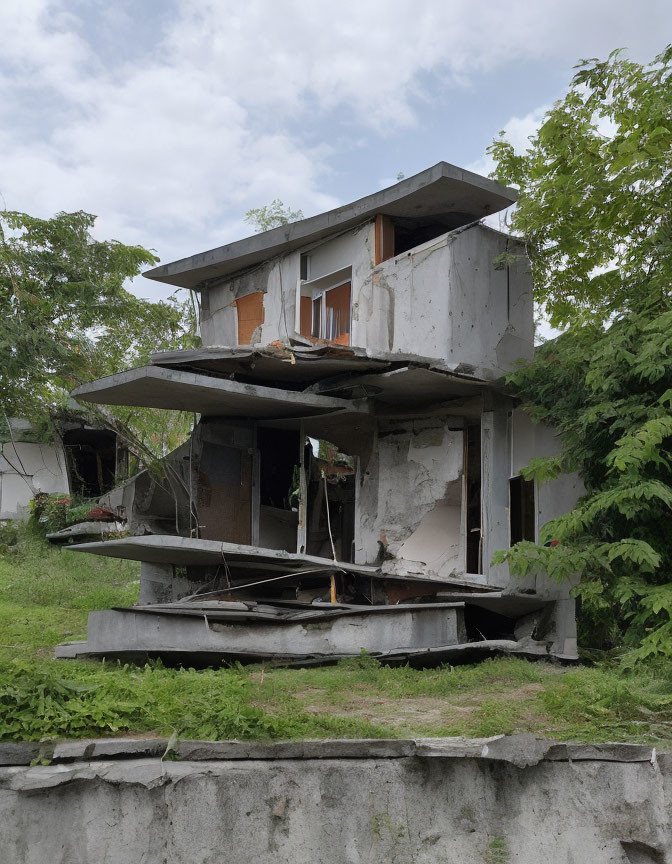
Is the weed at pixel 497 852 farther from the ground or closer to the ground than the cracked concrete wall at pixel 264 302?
closer to the ground

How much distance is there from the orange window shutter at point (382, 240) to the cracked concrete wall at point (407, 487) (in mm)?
2528

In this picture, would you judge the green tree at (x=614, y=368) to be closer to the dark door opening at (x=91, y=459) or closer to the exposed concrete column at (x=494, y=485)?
the exposed concrete column at (x=494, y=485)

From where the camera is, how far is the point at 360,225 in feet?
44.1

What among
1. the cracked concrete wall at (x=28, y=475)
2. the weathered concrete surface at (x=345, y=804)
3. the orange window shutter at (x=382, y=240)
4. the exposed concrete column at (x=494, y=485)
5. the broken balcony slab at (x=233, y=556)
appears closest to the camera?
the weathered concrete surface at (x=345, y=804)

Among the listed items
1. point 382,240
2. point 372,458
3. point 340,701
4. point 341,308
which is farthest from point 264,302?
point 340,701

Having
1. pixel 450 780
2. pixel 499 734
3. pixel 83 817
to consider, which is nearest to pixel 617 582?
pixel 499 734

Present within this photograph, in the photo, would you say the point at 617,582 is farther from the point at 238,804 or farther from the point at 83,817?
the point at 83,817

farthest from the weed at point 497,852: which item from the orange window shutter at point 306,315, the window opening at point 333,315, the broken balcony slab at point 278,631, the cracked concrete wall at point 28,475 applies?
the cracked concrete wall at point 28,475

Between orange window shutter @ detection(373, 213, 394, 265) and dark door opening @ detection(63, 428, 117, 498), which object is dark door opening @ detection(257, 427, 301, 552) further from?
dark door opening @ detection(63, 428, 117, 498)

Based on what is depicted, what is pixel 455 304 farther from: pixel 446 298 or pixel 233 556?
pixel 233 556

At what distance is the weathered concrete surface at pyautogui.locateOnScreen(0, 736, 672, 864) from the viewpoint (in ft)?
19.3

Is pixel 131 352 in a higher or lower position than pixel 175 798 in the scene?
higher

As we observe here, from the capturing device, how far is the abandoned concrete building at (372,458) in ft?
36.7

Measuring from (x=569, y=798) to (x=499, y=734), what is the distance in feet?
2.57
